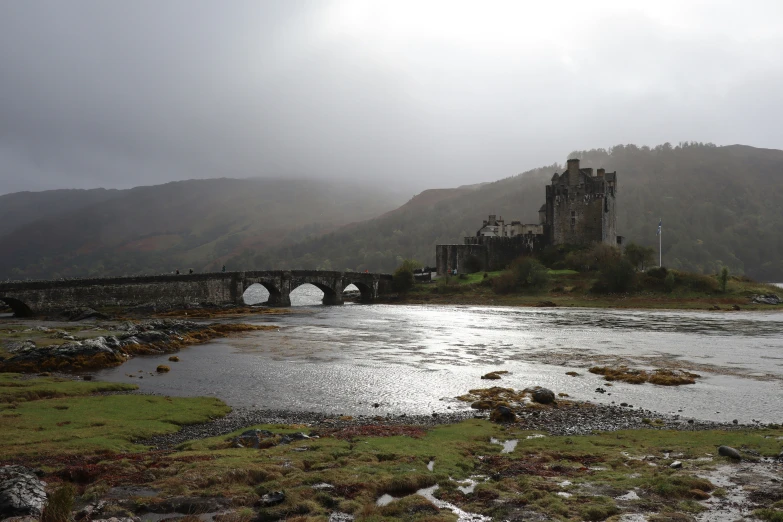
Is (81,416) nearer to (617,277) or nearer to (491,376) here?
(491,376)

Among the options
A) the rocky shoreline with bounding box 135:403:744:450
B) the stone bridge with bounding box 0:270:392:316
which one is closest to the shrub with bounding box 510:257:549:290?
the stone bridge with bounding box 0:270:392:316

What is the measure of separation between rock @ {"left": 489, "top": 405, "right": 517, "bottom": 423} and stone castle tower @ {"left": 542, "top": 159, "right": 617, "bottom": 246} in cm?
7937

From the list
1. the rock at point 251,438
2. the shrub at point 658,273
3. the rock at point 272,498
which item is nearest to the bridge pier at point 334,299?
the shrub at point 658,273

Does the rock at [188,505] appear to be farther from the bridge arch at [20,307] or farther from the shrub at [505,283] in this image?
the shrub at [505,283]

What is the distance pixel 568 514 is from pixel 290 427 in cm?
915

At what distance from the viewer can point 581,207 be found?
92812 millimetres

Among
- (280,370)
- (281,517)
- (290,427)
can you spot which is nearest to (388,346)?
(280,370)

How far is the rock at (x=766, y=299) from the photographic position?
2677 inches

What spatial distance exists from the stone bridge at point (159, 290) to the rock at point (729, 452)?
61983mm

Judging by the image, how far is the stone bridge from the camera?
5741 centimetres

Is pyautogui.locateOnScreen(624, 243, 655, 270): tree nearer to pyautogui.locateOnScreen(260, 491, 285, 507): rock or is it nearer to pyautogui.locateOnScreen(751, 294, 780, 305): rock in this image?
pyautogui.locateOnScreen(751, 294, 780, 305): rock

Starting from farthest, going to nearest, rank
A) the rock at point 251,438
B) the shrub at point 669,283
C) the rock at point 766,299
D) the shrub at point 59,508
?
the shrub at point 669,283
the rock at point 766,299
the rock at point 251,438
the shrub at point 59,508

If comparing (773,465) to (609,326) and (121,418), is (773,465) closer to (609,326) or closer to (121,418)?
(121,418)

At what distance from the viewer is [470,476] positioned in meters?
12.5
